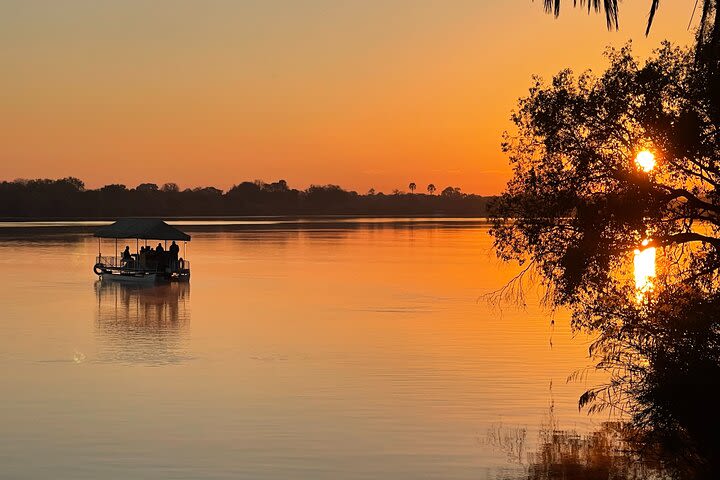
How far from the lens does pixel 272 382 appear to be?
2870cm

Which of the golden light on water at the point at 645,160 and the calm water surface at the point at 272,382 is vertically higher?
the golden light on water at the point at 645,160

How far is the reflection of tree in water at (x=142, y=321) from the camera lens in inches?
1330

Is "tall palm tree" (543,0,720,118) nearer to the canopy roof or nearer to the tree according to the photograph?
the tree

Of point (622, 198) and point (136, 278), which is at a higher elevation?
point (622, 198)

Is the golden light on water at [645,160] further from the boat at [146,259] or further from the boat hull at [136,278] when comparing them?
the boat hull at [136,278]

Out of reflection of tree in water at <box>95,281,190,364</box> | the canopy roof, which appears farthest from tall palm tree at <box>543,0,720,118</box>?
the canopy roof

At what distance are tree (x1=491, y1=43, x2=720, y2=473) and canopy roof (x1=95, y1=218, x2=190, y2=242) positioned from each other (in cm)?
3738

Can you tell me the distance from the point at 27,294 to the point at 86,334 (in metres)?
17.7

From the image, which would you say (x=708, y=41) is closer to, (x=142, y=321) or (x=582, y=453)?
(x=582, y=453)

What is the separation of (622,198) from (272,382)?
10772mm

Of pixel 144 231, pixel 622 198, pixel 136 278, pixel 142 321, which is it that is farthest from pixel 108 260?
pixel 622 198

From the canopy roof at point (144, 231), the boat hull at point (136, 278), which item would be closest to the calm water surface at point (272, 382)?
the boat hull at point (136, 278)

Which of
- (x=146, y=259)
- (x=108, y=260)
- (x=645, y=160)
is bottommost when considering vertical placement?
(x=108, y=260)

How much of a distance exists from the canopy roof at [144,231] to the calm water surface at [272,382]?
3.50 meters
